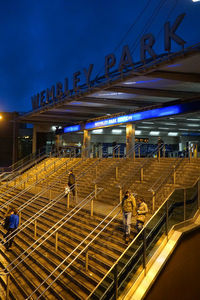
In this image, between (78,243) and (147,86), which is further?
(147,86)

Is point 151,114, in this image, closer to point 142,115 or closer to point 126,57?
point 142,115

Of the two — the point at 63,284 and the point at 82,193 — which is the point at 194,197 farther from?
the point at 82,193

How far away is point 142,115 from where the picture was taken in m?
17.9

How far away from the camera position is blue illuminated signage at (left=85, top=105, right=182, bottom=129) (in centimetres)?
1558

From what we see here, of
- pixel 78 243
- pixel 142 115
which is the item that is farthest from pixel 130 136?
pixel 78 243

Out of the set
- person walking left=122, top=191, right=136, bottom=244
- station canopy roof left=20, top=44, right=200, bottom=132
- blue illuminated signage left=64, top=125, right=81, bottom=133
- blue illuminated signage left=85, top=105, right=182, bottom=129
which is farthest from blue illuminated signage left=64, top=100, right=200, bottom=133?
person walking left=122, top=191, right=136, bottom=244

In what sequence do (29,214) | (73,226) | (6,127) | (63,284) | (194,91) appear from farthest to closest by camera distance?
(6,127) < (194,91) < (29,214) < (73,226) < (63,284)

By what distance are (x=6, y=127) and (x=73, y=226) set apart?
81.6 feet

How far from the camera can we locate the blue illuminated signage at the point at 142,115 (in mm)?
15580

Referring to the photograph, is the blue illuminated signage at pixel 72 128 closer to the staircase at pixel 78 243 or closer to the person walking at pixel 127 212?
the staircase at pixel 78 243

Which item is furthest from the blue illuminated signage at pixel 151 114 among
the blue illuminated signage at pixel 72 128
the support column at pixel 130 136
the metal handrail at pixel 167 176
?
→ the metal handrail at pixel 167 176

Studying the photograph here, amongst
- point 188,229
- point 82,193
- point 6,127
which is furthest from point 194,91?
point 6,127

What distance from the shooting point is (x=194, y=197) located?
7.82 meters

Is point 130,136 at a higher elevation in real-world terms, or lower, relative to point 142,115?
lower
